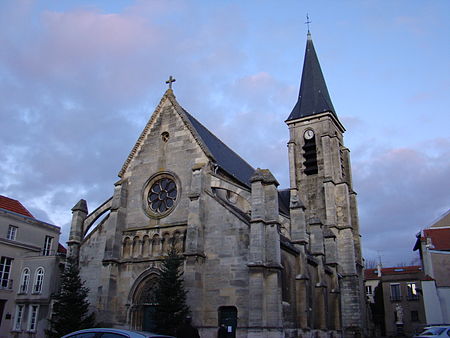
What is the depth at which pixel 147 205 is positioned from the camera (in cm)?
2252

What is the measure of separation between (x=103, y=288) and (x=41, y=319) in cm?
723

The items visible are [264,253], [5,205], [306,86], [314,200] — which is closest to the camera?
[264,253]

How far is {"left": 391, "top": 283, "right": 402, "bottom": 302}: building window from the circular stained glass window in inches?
1070

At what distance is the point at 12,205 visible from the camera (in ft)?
98.6

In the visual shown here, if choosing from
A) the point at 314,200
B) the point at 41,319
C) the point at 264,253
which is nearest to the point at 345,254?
the point at 314,200

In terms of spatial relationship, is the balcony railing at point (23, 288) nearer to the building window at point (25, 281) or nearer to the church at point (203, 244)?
the building window at point (25, 281)

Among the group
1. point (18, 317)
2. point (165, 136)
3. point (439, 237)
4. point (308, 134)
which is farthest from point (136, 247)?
point (439, 237)

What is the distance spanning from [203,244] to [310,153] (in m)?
20.5

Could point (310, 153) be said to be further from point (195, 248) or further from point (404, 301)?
point (195, 248)

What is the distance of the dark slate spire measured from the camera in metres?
39.1

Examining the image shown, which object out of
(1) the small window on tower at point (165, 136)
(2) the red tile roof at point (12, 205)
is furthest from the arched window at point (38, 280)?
(1) the small window on tower at point (165, 136)

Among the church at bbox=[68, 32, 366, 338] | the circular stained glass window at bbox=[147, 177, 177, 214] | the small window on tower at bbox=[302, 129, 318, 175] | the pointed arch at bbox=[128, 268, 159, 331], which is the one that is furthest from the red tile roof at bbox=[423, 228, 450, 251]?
the pointed arch at bbox=[128, 268, 159, 331]

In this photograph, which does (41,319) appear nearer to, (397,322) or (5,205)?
(5,205)

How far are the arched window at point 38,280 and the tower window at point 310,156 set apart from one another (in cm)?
2230
